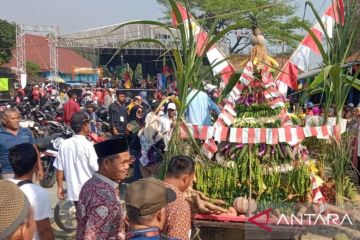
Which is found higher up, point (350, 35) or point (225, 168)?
point (350, 35)

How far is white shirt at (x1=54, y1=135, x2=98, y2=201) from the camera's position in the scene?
16.8ft

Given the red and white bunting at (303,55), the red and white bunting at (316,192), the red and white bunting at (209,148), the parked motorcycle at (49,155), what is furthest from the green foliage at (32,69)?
the red and white bunting at (316,192)

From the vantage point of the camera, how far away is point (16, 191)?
1.91 m

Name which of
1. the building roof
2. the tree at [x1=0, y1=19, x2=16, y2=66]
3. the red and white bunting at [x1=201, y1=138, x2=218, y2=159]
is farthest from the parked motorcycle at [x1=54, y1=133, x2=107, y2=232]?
the building roof

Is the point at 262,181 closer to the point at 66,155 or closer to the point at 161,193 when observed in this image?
the point at 66,155

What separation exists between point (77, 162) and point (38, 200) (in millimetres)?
1961

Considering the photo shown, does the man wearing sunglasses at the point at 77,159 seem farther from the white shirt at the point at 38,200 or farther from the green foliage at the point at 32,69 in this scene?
the green foliage at the point at 32,69

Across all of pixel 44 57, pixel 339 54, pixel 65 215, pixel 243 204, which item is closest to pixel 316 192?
pixel 243 204

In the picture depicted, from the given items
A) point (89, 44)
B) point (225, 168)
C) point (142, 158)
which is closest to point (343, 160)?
point (225, 168)

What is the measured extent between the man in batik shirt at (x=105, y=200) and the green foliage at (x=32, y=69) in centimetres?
4874

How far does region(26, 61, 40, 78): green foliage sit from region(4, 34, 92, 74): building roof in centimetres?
218

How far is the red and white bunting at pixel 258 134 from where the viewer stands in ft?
16.5

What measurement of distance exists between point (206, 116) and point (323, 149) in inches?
66.0

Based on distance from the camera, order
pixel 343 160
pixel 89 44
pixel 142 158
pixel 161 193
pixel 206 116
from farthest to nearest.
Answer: pixel 89 44 < pixel 142 158 < pixel 206 116 < pixel 343 160 < pixel 161 193
